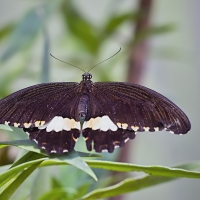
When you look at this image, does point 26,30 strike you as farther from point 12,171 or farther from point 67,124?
point 12,171

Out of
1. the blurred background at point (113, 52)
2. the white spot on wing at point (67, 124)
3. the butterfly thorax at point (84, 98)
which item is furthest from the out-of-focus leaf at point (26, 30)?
the white spot on wing at point (67, 124)

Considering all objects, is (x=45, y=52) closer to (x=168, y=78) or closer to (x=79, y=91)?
(x=79, y=91)

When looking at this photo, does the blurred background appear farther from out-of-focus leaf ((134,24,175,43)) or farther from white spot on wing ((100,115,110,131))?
white spot on wing ((100,115,110,131))

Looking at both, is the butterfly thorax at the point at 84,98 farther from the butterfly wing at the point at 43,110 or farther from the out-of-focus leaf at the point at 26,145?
the out-of-focus leaf at the point at 26,145

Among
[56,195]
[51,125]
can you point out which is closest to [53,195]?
[56,195]

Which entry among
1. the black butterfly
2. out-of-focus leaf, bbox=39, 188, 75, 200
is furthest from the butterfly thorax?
out-of-focus leaf, bbox=39, 188, 75, 200
